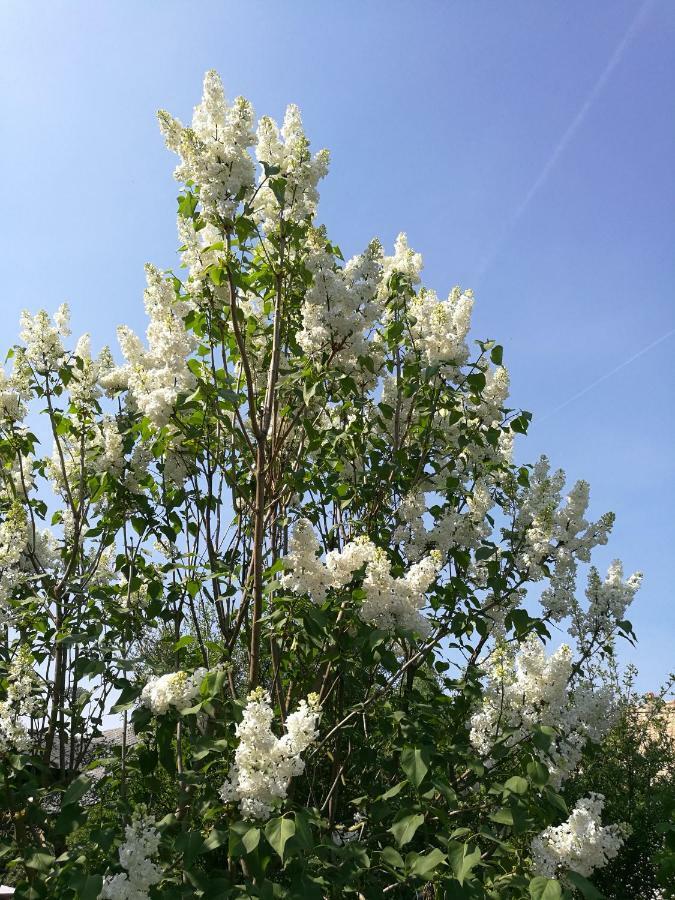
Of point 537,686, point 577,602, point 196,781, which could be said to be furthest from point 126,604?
point 577,602

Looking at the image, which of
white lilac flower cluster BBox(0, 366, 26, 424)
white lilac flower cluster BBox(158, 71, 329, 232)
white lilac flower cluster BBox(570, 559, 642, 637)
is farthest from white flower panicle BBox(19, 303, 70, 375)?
white lilac flower cluster BBox(570, 559, 642, 637)

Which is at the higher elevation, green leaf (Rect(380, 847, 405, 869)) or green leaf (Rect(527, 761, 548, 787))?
green leaf (Rect(527, 761, 548, 787))

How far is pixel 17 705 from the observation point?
3500 mm

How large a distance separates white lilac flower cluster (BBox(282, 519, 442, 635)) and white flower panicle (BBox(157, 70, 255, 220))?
5.49 feet

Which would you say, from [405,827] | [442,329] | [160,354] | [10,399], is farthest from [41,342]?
[405,827]

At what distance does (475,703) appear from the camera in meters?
4.12

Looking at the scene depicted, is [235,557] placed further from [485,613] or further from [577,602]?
[577,602]

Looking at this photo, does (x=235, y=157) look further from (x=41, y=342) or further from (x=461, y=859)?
(x=461, y=859)

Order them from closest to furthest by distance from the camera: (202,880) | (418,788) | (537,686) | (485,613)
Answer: (202,880)
(418,788)
(537,686)
(485,613)

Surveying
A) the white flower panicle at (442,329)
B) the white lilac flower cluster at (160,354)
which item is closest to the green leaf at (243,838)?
the white lilac flower cluster at (160,354)

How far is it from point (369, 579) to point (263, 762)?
906 mm

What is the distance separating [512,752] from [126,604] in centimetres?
230

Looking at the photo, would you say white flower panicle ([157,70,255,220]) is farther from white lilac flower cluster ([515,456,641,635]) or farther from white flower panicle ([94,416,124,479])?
white lilac flower cluster ([515,456,641,635])

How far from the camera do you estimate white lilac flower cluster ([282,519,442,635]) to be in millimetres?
3242
